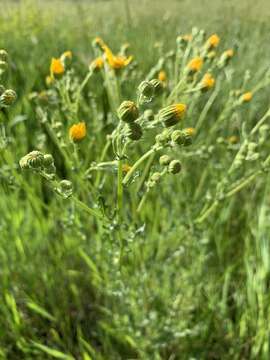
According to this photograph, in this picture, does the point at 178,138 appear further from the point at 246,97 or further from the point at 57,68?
the point at 246,97

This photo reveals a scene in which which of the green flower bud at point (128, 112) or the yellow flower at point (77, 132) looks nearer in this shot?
the green flower bud at point (128, 112)

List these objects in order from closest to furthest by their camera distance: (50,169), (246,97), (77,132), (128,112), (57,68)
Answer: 1. (128,112)
2. (50,169)
3. (77,132)
4. (57,68)
5. (246,97)

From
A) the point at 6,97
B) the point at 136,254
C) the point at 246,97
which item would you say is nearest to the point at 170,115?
the point at 6,97

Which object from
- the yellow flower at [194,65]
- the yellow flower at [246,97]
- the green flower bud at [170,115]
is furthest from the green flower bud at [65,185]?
the yellow flower at [246,97]

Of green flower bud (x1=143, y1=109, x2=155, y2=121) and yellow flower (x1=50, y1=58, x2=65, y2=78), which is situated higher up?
yellow flower (x1=50, y1=58, x2=65, y2=78)

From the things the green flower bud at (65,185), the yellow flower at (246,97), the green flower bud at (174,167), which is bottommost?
the yellow flower at (246,97)

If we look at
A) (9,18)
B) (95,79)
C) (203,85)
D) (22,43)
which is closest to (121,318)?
(203,85)

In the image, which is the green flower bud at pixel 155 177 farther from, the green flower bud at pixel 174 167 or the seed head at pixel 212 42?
the seed head at pixel 212 42

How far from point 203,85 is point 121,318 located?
0.93m

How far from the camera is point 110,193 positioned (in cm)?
190

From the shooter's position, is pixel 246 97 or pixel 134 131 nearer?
pixel 134 131

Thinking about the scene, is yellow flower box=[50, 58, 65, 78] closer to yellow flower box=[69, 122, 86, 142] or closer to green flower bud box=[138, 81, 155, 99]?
yellow flower box=[69, 122, 86, 142]

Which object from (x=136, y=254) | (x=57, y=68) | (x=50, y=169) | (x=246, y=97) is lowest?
(x=136, y=254)

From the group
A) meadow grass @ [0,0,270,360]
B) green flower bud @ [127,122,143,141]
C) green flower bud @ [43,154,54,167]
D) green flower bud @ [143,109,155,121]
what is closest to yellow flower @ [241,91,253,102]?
meadow grass @ [0,0,270,360]
